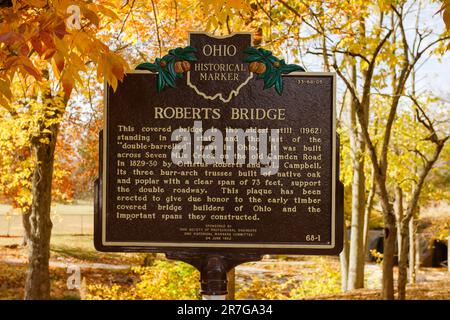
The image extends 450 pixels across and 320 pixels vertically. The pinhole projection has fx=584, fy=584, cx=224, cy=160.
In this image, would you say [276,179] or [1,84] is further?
[276,179]

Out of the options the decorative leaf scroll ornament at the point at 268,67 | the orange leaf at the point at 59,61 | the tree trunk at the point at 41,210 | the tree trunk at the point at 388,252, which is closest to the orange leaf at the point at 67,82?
the orange leaf at the point at 59,61

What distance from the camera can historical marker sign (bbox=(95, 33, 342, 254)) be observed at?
5086 mm

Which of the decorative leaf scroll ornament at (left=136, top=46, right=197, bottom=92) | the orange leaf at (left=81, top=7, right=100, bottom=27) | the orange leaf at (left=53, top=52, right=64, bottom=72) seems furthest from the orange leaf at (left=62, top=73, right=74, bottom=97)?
the decorative leaf scroll ornament at (left=136, top=46, right=197, bottom=92)

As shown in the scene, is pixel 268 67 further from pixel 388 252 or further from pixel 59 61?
pixel 388 252

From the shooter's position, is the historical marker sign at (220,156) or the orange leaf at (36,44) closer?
the orange leaf at (36,44)

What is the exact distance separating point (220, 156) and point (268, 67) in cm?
90

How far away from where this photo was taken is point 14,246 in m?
19.6

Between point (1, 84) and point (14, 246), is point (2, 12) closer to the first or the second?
point (1, 84)

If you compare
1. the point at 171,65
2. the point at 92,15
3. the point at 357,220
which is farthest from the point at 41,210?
the point at 92,15

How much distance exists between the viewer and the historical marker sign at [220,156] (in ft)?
16.7

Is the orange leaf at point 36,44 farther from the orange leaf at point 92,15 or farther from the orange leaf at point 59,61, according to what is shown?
the orange leaf at point 92,15

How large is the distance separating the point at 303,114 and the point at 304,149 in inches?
12.3

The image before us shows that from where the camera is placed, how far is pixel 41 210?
12.3 metres
